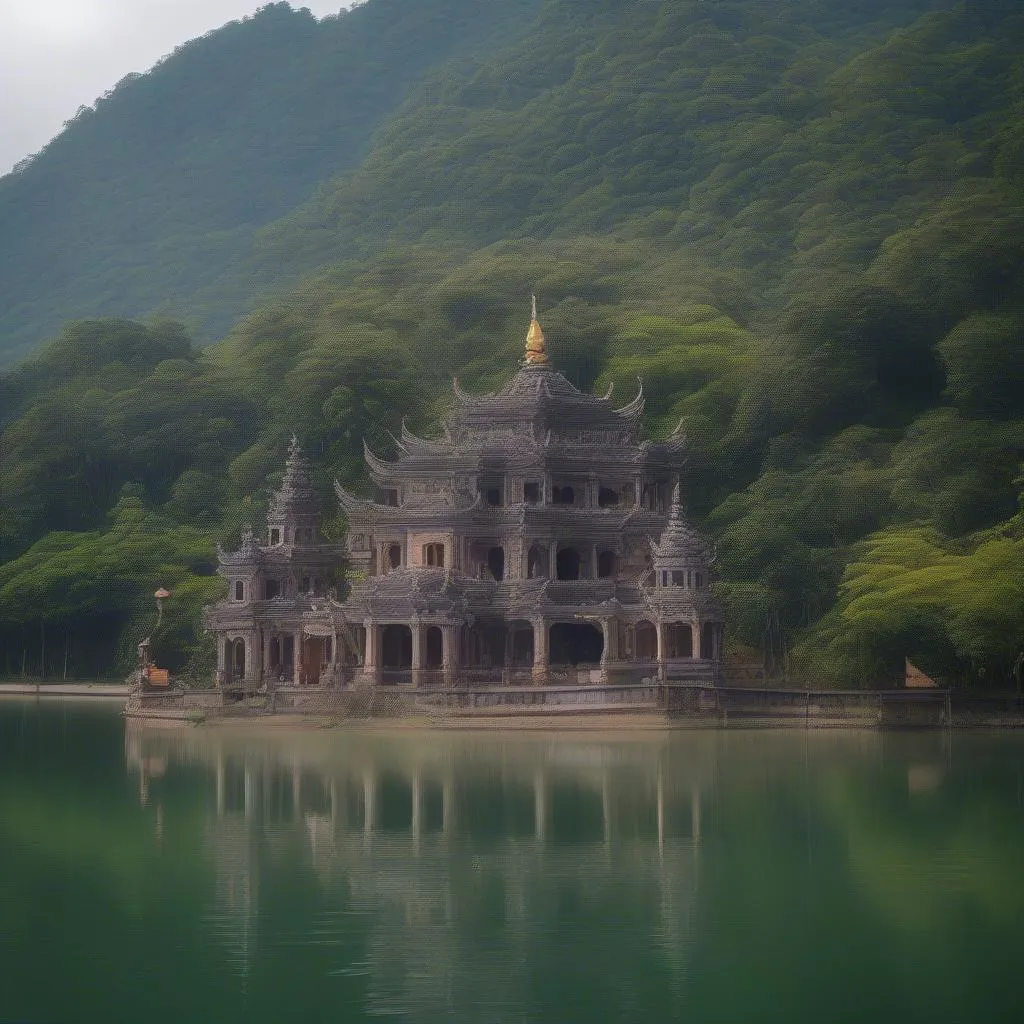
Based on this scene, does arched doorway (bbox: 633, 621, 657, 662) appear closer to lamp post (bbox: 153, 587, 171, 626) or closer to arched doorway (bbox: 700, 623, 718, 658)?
arched doorway (bbox: 700, 623, 718, 658)

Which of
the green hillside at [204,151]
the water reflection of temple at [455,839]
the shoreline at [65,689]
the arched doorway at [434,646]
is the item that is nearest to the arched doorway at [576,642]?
the arched doorway at [434,646]

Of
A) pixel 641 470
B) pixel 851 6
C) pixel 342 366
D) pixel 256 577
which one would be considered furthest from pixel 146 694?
pixel 851 6

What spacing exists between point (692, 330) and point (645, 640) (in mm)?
27235

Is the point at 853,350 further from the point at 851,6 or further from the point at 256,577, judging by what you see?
the point at 851,6

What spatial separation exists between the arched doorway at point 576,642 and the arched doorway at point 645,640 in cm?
231

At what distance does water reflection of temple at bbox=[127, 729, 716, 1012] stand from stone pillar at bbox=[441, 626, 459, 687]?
842 centimetres

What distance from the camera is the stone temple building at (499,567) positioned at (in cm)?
5806

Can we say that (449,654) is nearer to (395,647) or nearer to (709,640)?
(395,647)

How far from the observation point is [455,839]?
3194cm

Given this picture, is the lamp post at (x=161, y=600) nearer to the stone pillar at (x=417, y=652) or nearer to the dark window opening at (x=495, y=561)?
the dark window opening at (x=495, y=561)

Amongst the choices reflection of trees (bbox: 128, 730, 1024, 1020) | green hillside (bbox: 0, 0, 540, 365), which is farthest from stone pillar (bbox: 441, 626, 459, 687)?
green hillside (bbox: 0, 0, 540, 365)

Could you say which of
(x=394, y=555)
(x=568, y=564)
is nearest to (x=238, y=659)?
(x=394, y=555)

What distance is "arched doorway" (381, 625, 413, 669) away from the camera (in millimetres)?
60938

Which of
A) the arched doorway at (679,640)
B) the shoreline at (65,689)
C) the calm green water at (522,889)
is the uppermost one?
the arched doorway at (679,640)
